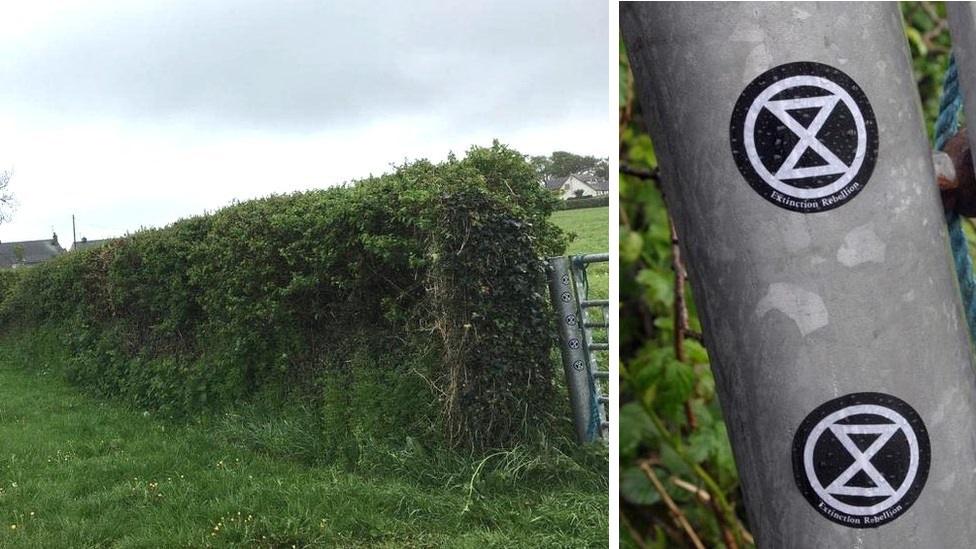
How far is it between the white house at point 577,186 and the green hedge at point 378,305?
71 millimetres

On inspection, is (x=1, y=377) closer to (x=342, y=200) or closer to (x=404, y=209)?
(x=342, y=200)

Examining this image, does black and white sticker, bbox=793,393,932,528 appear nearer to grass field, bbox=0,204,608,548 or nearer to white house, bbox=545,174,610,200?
grass field, bbox=0,204,608,548

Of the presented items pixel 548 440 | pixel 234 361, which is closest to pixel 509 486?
pixel 548 440

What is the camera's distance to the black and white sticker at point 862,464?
446mm

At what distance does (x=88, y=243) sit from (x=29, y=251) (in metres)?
0.34

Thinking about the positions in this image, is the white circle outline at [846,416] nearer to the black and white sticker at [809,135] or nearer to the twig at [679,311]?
the black and white sticker at [809,135]

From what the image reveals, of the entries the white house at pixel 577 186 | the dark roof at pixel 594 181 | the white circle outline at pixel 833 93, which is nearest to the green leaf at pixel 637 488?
the white circle outline at pixel 833 93

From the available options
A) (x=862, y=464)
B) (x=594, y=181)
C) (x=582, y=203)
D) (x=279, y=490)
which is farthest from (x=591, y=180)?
(x=862, y=464)

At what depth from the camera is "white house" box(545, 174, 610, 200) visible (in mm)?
2832

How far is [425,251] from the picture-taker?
2.69 m

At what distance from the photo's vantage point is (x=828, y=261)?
17.0 inches

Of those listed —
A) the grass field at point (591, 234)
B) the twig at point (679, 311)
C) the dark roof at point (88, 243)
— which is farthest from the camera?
the dark roof at point (88, 243)

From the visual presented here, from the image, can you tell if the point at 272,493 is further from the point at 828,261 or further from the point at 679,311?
the point at 828,261

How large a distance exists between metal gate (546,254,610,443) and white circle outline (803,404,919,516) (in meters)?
2.21
